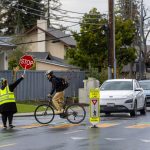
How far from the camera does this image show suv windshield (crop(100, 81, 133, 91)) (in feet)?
81.0

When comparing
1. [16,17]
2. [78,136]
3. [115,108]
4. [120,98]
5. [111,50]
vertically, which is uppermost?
[16,17]

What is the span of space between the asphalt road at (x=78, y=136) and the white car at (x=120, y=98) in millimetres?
3068

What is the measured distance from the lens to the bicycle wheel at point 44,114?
19.9 metres

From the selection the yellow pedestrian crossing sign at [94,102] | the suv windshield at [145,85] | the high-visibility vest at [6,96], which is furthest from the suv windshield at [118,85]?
the suv windshield at [145,85]

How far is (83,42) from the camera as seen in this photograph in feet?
162

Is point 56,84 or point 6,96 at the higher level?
point 56,84

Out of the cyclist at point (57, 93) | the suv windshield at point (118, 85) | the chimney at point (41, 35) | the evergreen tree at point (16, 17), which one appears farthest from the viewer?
the evergreen tree at point (16, 17)

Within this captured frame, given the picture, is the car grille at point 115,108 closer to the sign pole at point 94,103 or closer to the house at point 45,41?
the sign pole at point 94,103

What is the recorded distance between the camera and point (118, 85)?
24.9 meters

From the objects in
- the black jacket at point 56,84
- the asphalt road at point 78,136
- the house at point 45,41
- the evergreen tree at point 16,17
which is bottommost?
the asphalt road at point 78,136

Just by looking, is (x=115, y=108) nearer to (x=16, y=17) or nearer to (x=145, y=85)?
(x=145, y=85)

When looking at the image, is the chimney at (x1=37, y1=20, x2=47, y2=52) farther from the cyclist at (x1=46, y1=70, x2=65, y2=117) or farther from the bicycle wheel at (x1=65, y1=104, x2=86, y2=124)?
the bicycle wheel at (x1=65, y1=104, x2=86, y2=124)

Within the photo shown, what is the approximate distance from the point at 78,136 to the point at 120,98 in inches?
324

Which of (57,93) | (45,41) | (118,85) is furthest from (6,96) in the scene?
(45,41)
